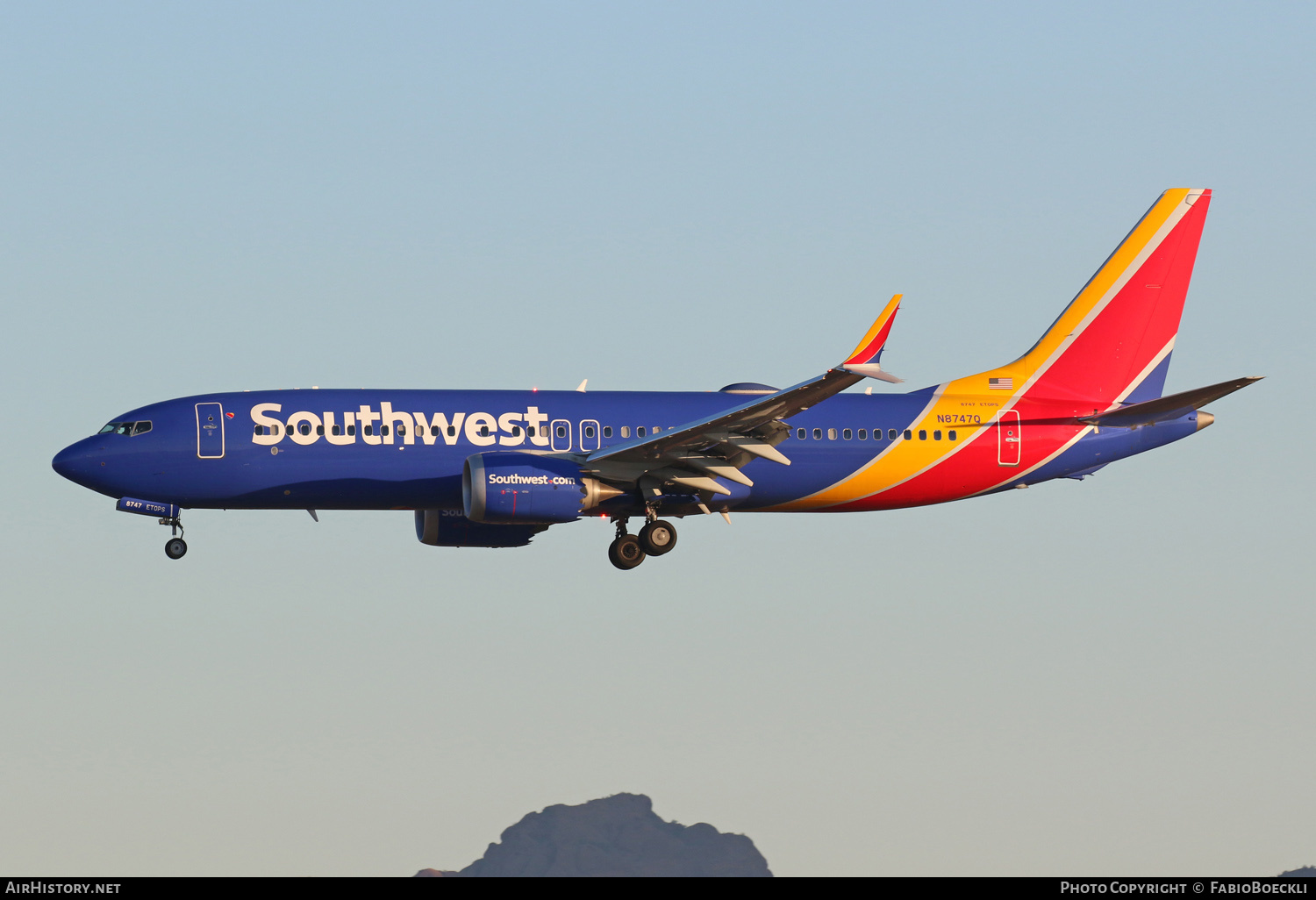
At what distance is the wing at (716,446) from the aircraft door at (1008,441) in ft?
21.5

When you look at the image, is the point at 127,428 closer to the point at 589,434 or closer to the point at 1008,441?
the point at 589,434

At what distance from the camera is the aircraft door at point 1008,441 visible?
4481 cm

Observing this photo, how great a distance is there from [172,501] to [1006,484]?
22.2 metres

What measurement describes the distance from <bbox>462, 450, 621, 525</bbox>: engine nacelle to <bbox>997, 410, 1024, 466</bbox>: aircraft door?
12.1 m

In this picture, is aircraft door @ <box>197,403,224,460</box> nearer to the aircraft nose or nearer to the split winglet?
the aircraft nose

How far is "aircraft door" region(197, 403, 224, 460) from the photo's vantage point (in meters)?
40.1

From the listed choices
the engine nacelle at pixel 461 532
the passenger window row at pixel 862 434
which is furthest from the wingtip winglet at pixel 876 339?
the engine nacelle at pixel 461 532

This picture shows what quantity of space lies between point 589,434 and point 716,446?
11.4 ft

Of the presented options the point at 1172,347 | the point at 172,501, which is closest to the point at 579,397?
the point at 172,501

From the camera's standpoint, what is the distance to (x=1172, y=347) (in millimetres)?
47500

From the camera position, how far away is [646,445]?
39.4 metres

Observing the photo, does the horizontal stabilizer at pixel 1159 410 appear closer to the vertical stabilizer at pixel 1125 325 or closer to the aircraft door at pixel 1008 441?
the vertical stabilizer at pixel 1125 325

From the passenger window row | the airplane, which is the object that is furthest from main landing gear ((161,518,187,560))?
the passenger window row

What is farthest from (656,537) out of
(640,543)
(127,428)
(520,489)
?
(127,428)
